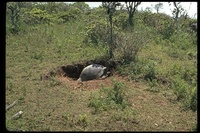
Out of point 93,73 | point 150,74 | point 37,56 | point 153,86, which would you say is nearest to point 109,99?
point 153,86

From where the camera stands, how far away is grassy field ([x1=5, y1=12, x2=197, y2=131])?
5574mm

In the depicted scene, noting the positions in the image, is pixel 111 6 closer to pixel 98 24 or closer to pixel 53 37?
pixel 98 24

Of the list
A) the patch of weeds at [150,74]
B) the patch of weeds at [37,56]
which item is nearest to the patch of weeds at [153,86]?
the patch of weeds at [150,74]

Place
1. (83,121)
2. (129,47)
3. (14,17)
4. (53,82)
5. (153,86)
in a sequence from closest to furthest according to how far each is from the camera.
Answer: (83,121) < (153,86) < (53,82) < (129,47) < (14,17)

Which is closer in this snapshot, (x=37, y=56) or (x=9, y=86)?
(x=9, y=86)

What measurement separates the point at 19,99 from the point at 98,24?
587 cm

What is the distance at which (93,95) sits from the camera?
22.5 feet

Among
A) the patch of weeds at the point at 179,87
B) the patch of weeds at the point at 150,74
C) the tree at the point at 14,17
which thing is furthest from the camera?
the tree at the point at 14,17

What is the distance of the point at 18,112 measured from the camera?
19.6 feet

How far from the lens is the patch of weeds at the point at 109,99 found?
20.4ft

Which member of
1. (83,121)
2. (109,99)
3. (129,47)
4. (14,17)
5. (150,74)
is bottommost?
(83,121)

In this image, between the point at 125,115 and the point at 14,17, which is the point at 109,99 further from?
the point at 14,17

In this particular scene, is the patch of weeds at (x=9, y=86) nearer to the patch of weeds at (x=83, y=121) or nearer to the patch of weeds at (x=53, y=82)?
the patch of weeds at (x=53, y=82)

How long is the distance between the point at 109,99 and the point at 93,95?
1.67 feet
